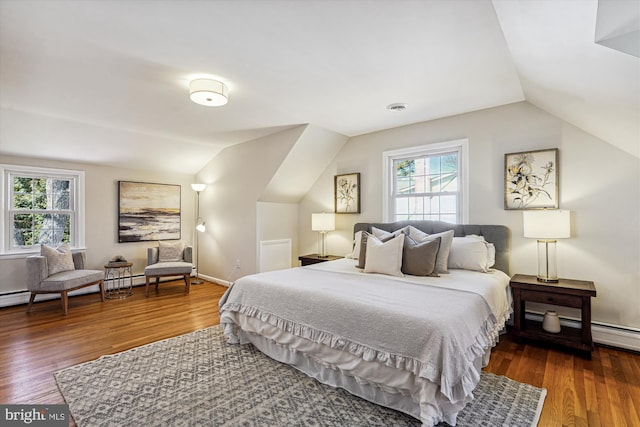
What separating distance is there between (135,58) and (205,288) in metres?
3.77

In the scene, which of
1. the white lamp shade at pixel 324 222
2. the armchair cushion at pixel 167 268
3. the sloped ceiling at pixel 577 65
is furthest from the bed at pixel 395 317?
the armchair cushion at pixel 167 268

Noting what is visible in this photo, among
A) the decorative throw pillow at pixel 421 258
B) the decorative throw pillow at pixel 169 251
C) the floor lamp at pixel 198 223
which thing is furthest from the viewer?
the floor lamp at pixel 198 223

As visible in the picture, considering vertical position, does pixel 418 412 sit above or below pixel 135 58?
below

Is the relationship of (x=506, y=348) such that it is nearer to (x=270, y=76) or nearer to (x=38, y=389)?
(x=270, y=76)

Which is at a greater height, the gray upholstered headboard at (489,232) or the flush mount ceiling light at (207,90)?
the flush mount ceiling light at (207,90)

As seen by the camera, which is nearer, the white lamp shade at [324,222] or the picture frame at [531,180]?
the picture frame at [531,180]

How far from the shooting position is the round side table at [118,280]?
15.3ft

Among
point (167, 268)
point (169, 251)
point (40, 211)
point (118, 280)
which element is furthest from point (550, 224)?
point (40, 211)

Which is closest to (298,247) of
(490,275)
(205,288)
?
(205,288)

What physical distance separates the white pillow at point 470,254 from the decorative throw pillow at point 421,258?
0.33 metres

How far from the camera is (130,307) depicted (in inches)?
161

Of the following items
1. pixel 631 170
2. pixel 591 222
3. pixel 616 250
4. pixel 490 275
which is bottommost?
pixel 490 275

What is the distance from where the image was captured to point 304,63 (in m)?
2.43

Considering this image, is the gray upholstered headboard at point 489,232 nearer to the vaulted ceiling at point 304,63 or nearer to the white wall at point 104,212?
the vaulted ceiling at point 304,63
